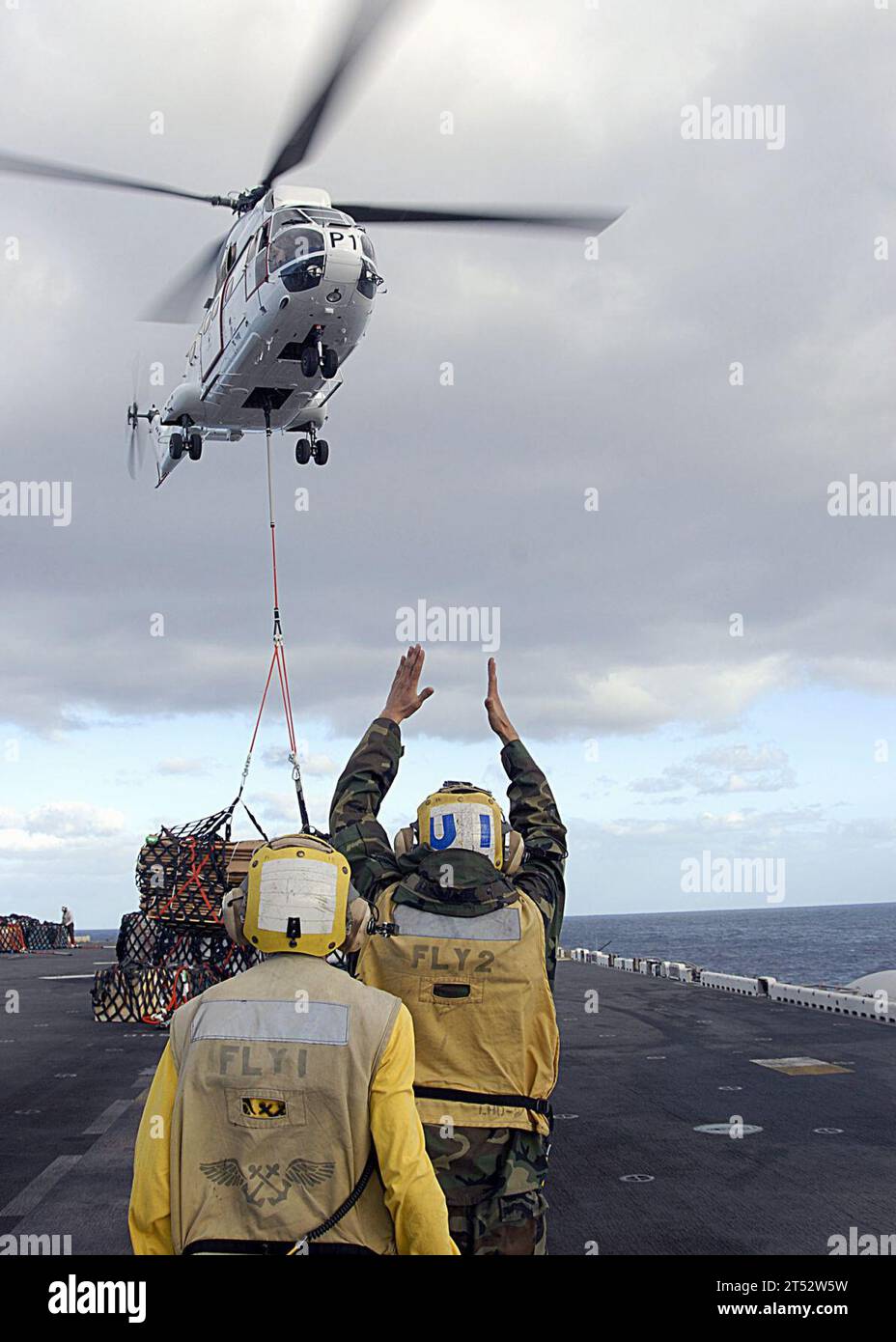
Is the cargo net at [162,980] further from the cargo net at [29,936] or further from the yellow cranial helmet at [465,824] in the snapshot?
the cargo net at [29,936]

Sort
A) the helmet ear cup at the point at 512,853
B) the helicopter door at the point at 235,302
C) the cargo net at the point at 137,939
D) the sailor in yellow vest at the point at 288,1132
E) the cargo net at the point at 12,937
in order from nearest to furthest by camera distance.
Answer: the sailor in yellow vest at the point at 288,1132
the helmet ear cup at the point at 512,853
the helicopter door at the point at 235,302
the cargo net at the point at 137,939
the cargo net at the point at 12,937

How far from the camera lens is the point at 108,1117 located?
486 inches

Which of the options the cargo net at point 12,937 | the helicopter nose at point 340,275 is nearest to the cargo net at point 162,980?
the helicopter nose at point 340,275

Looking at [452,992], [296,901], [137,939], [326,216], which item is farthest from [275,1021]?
[137,939]

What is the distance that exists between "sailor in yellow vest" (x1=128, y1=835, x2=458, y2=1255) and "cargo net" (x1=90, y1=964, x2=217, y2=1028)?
18.2 metres

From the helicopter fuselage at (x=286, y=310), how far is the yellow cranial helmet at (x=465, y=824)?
15.2 m

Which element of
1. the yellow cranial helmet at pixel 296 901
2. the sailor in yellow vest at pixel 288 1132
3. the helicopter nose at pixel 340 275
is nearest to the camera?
the sailor in yellow vest at pixel 288 1132

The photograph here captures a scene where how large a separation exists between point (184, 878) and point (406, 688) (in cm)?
1397

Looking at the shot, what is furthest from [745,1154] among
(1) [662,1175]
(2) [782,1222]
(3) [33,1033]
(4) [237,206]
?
(4) [237,206]

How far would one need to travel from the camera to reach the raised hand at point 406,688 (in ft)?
19.1

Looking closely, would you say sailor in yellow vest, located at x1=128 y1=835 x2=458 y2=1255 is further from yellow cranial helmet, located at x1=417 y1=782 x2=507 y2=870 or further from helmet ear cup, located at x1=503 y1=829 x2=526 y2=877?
helmet ear cup, located at x1=503 y1=829 x2=526 y2=877
